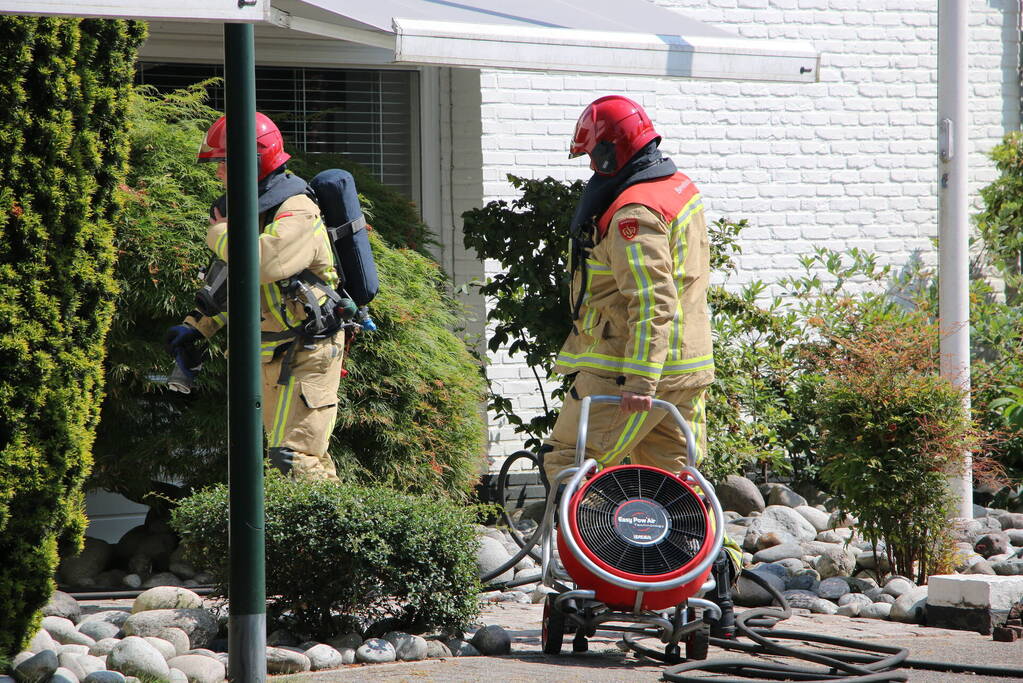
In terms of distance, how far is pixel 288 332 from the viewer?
18.4 ft

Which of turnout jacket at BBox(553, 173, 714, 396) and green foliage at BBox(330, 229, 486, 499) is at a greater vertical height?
turnout jacket at BBox(553, 173, 714, 396)

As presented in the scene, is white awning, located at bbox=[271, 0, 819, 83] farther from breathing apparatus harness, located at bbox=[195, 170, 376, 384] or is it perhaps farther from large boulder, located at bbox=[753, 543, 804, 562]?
large boulder, located at bbox=[753, 543, 804, 562]

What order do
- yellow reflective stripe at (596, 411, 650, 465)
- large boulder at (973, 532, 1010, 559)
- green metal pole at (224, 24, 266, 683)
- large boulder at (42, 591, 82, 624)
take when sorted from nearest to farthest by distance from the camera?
green metal pole at (224, 24, 266, 683), yellow reflective stripe at (596, 411, 650, 465), large boulder at (42, 591, 82, 624), large boulder at (973, 532, 1010, 559)

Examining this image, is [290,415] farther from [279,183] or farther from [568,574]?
[568,574]

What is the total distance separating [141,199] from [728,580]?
11.2 feet

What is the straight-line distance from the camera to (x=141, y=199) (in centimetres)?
631

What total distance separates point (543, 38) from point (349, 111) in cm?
344

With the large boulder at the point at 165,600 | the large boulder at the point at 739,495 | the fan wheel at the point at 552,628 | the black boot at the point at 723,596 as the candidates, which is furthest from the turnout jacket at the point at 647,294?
the large boulder at the point at 739,495

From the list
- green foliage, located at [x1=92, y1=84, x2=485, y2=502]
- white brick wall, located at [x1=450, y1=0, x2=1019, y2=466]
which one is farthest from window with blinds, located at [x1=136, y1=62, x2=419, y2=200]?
green foliage, located at [x1=92, y1=84, x2=485, y2=502]

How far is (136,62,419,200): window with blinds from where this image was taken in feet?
28.2

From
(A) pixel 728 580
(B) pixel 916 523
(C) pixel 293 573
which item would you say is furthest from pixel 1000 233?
(C) pixel 293 573

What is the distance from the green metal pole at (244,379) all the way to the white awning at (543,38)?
2.66 ft

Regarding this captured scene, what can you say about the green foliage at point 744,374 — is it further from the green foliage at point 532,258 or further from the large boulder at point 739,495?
the green foliage at point 532,258

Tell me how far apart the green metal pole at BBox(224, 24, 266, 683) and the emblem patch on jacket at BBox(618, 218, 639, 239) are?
1.52m
